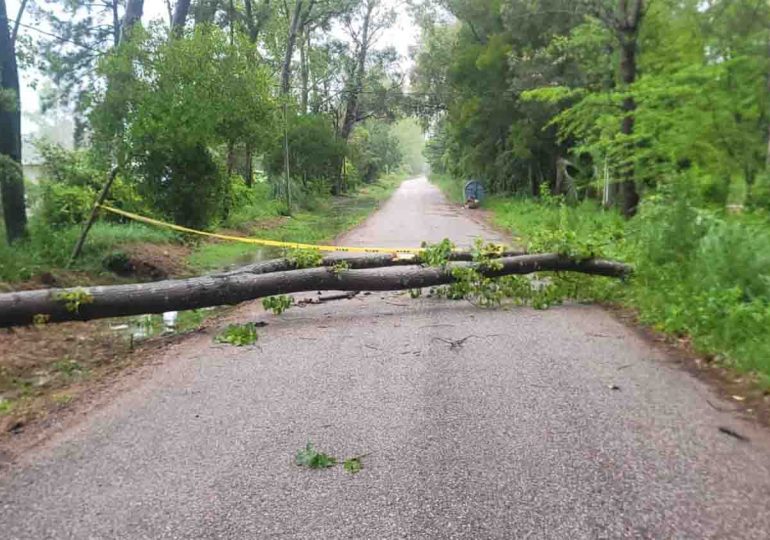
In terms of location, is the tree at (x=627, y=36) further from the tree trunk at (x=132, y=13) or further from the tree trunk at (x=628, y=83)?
the tree trunk at (x=132, y=13)

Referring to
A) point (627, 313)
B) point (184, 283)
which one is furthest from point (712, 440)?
point (184, 283)

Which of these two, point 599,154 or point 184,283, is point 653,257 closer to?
point 184,283

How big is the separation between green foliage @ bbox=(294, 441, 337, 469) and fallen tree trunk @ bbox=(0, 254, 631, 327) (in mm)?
3745

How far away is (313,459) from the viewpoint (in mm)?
3699

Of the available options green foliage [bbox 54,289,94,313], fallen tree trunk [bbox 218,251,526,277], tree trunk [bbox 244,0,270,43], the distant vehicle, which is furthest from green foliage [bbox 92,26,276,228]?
the distant vehicle

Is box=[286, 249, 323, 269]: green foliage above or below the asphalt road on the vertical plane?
above

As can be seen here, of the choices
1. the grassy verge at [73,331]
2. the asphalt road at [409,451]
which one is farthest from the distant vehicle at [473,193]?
the asphalt road at [409,451]

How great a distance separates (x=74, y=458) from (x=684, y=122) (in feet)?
38.7

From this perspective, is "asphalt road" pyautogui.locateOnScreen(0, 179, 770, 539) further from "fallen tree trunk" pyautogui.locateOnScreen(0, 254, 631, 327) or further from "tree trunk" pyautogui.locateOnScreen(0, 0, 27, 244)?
"tree trunk" pyautogui.locateOnScreen(0, 0, 27, 244)

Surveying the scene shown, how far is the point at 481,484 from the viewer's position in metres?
3.40

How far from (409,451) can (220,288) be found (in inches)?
165

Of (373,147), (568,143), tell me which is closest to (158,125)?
(568,143)

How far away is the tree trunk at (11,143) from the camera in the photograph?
11.2m

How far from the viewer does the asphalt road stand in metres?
3.09
